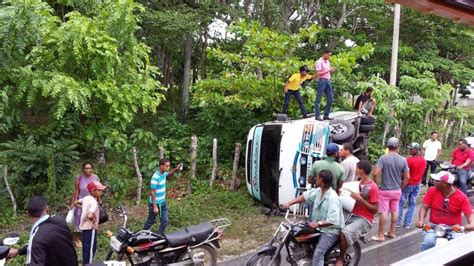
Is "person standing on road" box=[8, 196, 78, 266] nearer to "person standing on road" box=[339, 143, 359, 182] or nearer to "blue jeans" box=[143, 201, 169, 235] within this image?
"blue jeans" box=[143, 201, 169, 235]

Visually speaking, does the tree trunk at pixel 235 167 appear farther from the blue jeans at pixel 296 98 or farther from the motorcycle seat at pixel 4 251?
the motorcycle seat at pixel 4 251

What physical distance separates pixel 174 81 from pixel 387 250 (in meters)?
13.1

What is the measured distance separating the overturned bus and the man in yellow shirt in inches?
35.5

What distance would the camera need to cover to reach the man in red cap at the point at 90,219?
5.81m

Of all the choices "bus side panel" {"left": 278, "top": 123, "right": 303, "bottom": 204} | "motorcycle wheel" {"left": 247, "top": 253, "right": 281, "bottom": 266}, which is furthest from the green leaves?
"motorcycle wheel" {"left": 247, "top": 253, "right": 281, "bottom": 266}

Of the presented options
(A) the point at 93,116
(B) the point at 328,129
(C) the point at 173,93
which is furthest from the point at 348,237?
(C) the point at 173,93

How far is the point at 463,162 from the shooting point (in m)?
9.37

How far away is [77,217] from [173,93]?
11.4 metres

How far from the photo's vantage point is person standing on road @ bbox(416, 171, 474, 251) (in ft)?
17.3

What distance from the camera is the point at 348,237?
5520 millimetres

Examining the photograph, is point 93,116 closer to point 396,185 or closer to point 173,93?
point 396,185

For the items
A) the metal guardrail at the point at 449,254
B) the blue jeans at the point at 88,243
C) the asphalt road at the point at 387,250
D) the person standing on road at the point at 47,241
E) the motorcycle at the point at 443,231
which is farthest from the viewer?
the asphalt road at the point at 387,250

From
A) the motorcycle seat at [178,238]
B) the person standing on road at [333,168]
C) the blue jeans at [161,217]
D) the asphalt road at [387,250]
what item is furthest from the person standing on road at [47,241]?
the person standing on road at [333,168]

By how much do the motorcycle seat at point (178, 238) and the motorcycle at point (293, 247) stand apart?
774 mm
